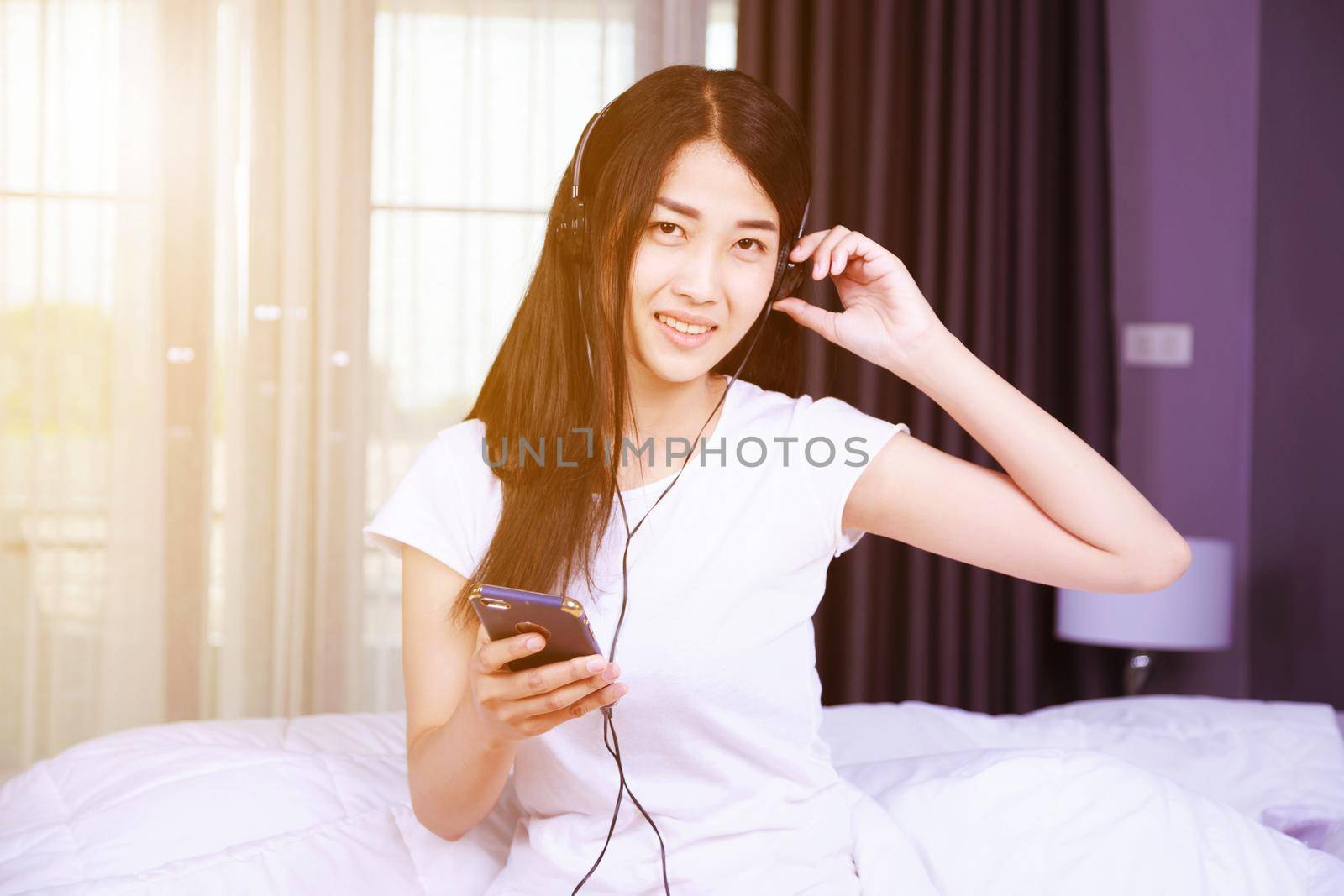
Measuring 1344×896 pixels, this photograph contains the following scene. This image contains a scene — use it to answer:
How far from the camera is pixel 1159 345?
340 centimetres

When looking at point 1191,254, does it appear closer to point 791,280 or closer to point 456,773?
point 791,280

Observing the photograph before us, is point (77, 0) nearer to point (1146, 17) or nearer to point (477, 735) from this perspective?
point (477, 735)

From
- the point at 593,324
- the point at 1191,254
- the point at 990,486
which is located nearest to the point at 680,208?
the point at 593,324

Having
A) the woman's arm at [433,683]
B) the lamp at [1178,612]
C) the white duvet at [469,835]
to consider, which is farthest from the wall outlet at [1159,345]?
the woman's arm at [433,683]

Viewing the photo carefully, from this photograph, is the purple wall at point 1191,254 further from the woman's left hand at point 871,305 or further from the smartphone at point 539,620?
the smartphone at point 539,620

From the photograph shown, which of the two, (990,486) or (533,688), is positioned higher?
(990,486)

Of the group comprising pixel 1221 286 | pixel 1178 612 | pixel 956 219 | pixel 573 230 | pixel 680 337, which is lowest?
pixel 1178 612

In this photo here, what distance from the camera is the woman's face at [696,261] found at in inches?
46.6

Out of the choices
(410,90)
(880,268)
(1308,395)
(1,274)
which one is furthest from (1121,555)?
(1,274)

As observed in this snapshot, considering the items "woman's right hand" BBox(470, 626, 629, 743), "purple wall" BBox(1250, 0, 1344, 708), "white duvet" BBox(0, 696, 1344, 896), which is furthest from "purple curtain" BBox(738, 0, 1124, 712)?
Result: "woman's right hand" BBox(470, 626, 629, 743)

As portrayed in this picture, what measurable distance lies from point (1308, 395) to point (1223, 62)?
3.56 feet

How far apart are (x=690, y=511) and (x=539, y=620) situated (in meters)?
0.37

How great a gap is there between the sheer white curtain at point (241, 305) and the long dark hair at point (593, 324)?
5.67 ft

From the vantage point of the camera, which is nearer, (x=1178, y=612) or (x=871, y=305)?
(x=871, y=305)
